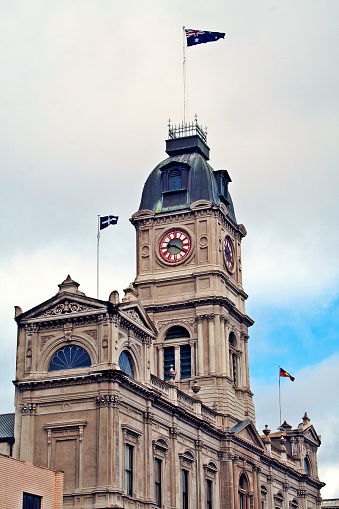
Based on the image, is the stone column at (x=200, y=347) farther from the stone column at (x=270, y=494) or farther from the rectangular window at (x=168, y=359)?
the stone column at (x=270, y=494)

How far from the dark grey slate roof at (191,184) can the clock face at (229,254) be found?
2601mm

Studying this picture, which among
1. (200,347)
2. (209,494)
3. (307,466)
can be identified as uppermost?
(200,347)

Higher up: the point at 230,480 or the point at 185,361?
the point at 185,361

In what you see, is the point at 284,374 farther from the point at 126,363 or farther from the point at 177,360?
the point at 126,363

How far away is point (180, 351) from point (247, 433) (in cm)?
877

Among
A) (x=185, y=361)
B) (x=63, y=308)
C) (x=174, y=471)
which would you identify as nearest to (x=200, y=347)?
(x=185, y=361)

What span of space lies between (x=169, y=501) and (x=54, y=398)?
11871mm

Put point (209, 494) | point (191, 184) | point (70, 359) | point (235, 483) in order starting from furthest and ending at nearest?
point (191, 184) → point (235, 483) → point (209, 494) → point (70, 359)

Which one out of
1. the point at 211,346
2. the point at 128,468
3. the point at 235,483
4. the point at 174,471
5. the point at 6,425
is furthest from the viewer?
the point at 211,346

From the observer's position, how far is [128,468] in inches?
2450

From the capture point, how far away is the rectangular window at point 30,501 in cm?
5475

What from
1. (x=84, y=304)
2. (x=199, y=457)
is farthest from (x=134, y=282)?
(x=84, y=304)

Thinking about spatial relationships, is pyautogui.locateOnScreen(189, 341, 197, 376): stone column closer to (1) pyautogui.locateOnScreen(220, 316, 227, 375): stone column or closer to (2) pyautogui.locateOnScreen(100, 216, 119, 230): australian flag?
(1) pyautogui.locateOnScreen(220, 316, 227, 375): stone column

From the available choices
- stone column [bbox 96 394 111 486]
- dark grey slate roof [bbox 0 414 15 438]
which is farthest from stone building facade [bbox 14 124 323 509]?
dark grey slate roof [bbox 0 414 15 438]
